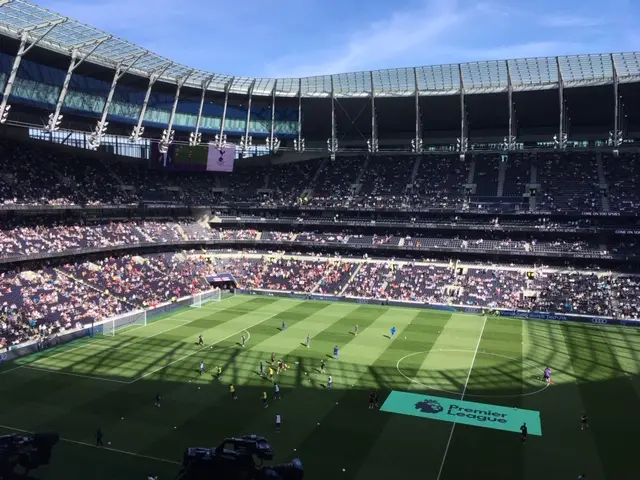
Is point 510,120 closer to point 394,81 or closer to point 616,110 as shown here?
point 616,110

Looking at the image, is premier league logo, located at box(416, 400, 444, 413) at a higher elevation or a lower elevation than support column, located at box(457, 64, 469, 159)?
lower

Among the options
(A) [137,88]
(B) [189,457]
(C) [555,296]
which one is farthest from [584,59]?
(B) [189,457]

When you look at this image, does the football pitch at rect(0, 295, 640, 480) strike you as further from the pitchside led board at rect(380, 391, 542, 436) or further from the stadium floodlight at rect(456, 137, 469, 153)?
the stadium floodlight at rect(456, 137, 469, 153)

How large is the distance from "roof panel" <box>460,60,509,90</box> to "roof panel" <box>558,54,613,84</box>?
6.51 meters

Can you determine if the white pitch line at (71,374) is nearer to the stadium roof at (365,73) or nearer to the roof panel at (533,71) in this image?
the stadium roof at (365,73)

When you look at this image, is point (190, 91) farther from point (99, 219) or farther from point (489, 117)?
point (489, 117)

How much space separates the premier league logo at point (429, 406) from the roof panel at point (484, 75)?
47.7 m

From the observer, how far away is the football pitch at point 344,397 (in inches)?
900

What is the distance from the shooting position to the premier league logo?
28.2 m

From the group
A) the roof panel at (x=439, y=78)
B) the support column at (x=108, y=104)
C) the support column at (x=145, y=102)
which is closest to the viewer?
the support column at (x=108, y=104)

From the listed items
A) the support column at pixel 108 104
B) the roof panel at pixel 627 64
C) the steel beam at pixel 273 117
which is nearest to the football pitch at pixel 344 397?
the support column at pixel 108 104

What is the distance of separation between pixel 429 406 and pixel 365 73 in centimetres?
5023

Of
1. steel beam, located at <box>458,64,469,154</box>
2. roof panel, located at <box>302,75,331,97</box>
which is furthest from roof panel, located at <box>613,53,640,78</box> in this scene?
roof panel, located at <box>302,75,331,97</box>

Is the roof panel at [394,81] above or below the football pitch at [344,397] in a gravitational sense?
above
